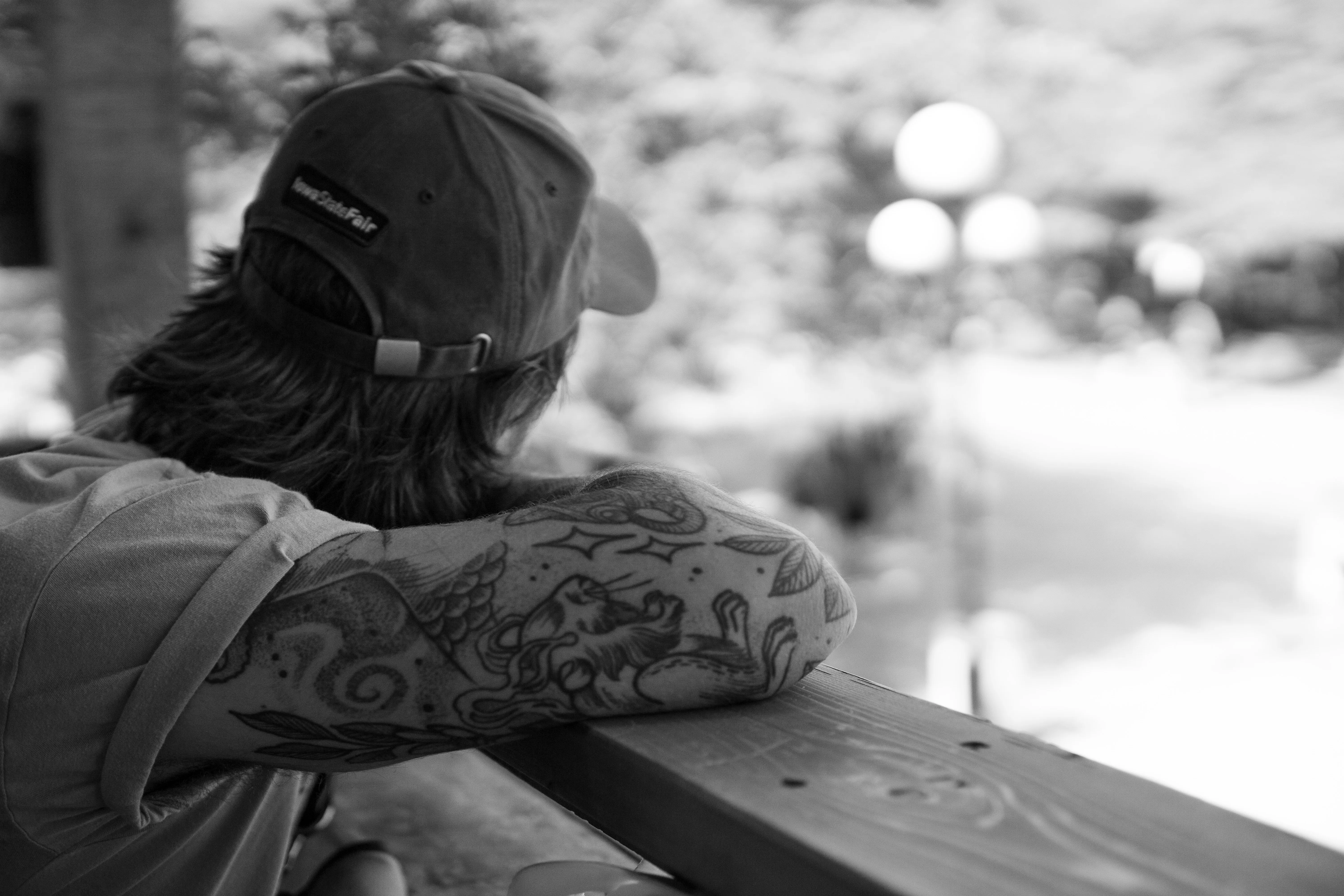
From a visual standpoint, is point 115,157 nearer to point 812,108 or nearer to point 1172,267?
point 812,108

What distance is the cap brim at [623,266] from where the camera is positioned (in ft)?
4.95

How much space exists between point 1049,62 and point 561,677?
26.5 ft

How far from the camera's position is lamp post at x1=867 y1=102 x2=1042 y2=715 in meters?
7.04

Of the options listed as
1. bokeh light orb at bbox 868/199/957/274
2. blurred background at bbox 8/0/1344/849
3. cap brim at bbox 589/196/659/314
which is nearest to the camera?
cap brim at bbox 589/196/659/314

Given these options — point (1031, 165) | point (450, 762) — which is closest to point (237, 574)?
point (450, 762)

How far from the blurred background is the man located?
11.7 ft

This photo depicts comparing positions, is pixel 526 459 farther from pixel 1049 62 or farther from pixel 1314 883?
pixel 1049 62

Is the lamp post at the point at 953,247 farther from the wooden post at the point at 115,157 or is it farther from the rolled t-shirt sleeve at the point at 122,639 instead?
the rolled t-shirt sleeve at the point at 122,639

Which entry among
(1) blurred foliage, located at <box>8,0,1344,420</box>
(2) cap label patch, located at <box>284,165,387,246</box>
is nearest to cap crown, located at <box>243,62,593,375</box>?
(2) cap label patch, located at <box>284,165,387,246</box>

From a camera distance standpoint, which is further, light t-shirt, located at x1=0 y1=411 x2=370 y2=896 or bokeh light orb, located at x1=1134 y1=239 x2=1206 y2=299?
bokeh light orb, located at x1=1134 y1=239 x2=1206 y2=299

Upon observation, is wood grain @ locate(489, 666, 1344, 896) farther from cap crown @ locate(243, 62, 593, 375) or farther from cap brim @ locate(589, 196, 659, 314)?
cap brim @ locate(589, 196, 659, 314)

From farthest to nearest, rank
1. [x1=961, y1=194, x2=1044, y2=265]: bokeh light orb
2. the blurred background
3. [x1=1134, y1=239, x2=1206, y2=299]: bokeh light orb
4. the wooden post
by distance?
[x1=1134, y1=239, x2=1206, y2=299]: bokeh light orb < [x1=961, y1=194, x2=1044, y2=265]: bokeh light orb < the blurred background < the wooden post

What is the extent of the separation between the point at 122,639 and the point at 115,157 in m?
2.91

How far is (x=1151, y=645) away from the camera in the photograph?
7.68 metres
